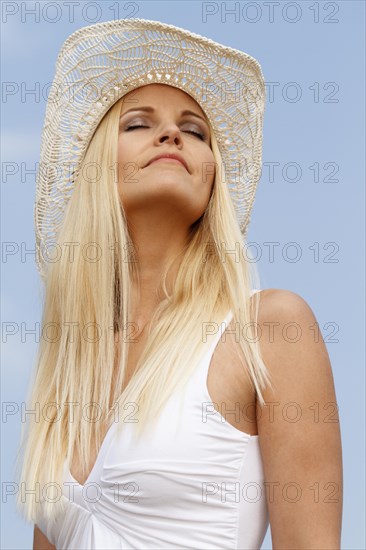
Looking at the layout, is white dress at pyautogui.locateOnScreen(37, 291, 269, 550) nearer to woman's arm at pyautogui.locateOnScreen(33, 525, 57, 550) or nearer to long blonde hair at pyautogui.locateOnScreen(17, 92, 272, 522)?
long blonde hair at pyautogui.locateOnScreen(17, 92, 272, 522)

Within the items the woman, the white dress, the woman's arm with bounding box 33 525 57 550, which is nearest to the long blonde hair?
the woman

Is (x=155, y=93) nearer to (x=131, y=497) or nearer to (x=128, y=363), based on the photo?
(x=128, y=363)

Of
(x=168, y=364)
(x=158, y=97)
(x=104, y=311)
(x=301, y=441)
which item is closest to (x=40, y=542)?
(x=104, y=311)

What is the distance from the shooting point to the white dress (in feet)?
9.65

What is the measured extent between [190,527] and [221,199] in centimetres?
115

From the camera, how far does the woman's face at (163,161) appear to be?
338 centimetres

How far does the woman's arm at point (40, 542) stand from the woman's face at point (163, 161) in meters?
1.22

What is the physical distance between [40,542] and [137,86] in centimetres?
170

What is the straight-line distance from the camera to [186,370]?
10.3ft

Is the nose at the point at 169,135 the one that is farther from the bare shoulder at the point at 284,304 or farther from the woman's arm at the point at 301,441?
the woman's arm at the point at 301,441

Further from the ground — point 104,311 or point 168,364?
point 104,311

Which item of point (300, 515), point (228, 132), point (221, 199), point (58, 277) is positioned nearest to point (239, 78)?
point (228, 132)

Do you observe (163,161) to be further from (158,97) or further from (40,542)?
(40,542)

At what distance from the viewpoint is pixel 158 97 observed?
11.6 ft
